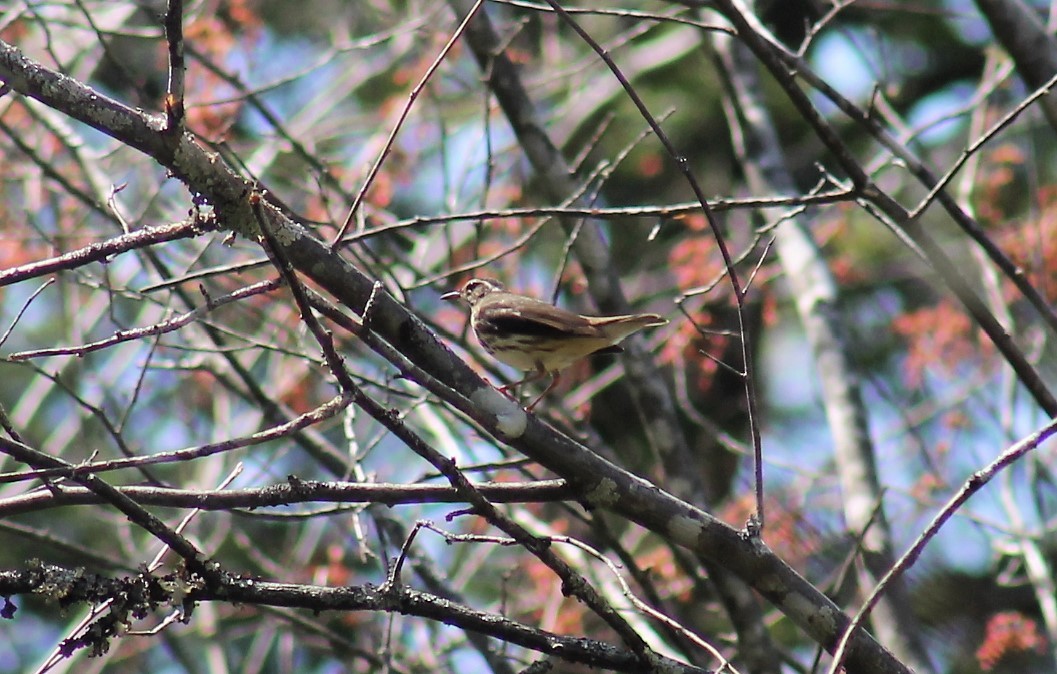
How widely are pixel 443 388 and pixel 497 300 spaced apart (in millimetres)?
2884

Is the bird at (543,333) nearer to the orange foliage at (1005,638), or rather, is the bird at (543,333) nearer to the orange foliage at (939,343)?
the orange foliage at (1005,638)

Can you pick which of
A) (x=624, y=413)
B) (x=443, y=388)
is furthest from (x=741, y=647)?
(x=624, y=413)

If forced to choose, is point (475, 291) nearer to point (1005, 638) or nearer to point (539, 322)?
point (539, 322)

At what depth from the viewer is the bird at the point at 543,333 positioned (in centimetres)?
500

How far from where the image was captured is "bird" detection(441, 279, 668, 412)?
5.00 m

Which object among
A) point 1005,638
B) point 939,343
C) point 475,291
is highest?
point 939,343

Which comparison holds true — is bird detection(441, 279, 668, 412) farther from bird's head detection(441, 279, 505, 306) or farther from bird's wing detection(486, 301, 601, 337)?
bird's head detection(441, 279, 505, 306)

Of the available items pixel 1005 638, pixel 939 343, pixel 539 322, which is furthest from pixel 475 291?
pixel 939 343

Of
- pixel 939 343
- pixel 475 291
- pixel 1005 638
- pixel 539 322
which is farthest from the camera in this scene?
pixel 939 343

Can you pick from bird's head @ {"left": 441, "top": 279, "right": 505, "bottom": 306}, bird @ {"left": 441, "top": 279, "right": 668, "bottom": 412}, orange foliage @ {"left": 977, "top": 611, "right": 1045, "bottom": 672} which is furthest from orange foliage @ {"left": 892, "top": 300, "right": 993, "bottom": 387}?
bird @ {"left": 441, "top": 279, "right": 668, "bottom": 412}

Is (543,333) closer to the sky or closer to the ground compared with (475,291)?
closer to the ground

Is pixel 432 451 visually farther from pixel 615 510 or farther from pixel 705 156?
pixel 705 156

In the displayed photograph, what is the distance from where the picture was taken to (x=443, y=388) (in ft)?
8.97

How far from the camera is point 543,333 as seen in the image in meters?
5.09
